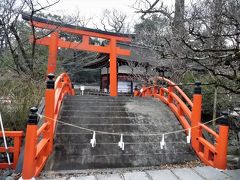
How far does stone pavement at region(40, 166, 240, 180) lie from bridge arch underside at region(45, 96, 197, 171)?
1.25 ft

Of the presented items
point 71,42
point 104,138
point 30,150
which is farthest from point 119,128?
point 71,42

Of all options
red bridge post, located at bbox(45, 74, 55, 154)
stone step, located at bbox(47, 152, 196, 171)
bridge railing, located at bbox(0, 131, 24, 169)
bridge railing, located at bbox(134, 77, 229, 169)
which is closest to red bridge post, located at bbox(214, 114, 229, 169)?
bridge railing, located at bbox(134, 77, 229, 169)

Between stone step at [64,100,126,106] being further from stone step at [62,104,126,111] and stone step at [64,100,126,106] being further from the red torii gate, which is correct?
the red torii gate

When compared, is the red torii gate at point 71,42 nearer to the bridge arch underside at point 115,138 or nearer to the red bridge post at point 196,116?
the bridge arch underside at point 115,138

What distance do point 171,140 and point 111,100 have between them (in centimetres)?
242

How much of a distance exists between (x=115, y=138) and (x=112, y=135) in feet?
0.35

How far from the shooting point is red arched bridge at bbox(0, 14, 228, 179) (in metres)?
4.50

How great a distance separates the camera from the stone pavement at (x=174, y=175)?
13.5 ft

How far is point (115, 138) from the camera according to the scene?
212 inches

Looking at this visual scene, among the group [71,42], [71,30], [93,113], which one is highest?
[71,30]

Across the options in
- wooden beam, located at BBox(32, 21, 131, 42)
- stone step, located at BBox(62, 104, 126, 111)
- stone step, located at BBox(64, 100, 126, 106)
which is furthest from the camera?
wooden beam, located at BBox(32, 21, 131, 42)

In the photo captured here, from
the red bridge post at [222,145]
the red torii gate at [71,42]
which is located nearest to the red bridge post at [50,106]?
the red bridge post at [222,145]

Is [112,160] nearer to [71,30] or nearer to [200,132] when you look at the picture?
[200,132]

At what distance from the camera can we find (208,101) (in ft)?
35.4
